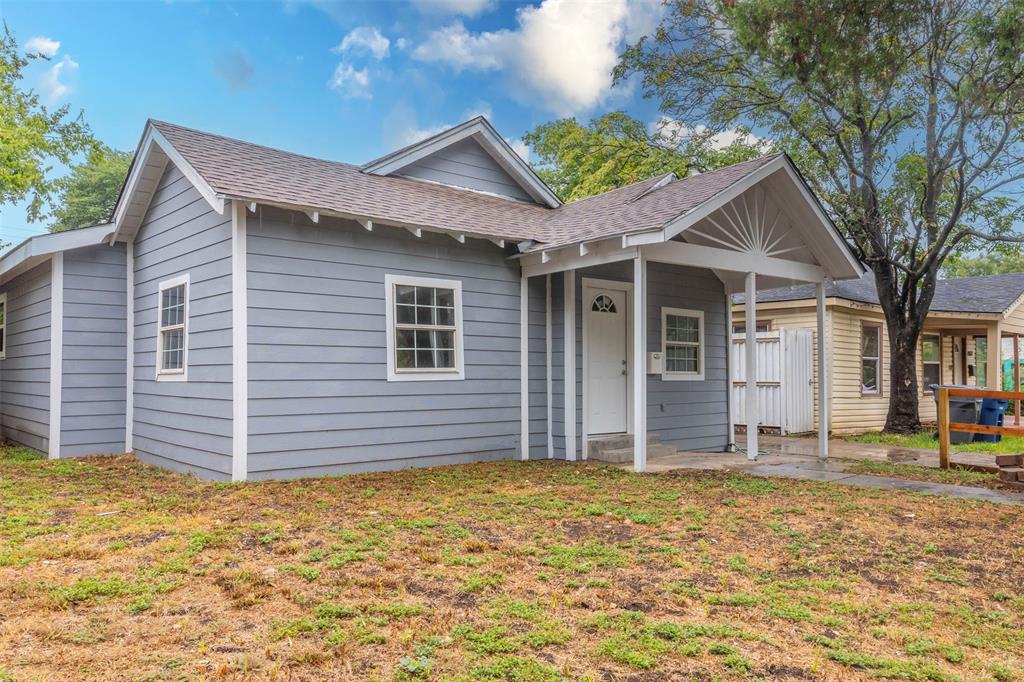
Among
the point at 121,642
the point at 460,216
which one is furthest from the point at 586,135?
the point at 121,642

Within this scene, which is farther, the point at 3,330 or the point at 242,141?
the point at 3,330

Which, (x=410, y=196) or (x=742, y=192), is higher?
(x=410, y=196)

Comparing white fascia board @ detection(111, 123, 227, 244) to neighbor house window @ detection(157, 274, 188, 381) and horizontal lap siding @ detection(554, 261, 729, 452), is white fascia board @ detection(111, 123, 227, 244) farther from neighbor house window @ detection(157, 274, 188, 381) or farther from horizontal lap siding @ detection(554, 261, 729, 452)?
horizontal lap siding @ detection(554, 261, 729, 452)

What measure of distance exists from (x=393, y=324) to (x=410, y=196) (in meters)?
2.07

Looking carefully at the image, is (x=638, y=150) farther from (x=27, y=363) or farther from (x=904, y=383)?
(x=27, y=363)

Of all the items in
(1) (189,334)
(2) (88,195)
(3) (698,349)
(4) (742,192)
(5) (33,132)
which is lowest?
(3) (698,349)

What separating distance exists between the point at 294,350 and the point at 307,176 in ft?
8.12

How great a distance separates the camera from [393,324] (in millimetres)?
7680

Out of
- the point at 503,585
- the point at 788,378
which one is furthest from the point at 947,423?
the point at 503,585

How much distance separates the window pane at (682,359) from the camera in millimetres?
9953

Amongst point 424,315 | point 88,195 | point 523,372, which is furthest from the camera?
point 88,195

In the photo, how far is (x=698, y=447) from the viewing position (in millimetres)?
10242

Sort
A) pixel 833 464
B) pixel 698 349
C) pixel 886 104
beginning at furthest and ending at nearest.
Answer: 1. pixel 886 104
2. pixel 698 349
3. pixel 833 464

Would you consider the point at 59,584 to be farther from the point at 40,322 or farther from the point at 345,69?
the point at 345,69
